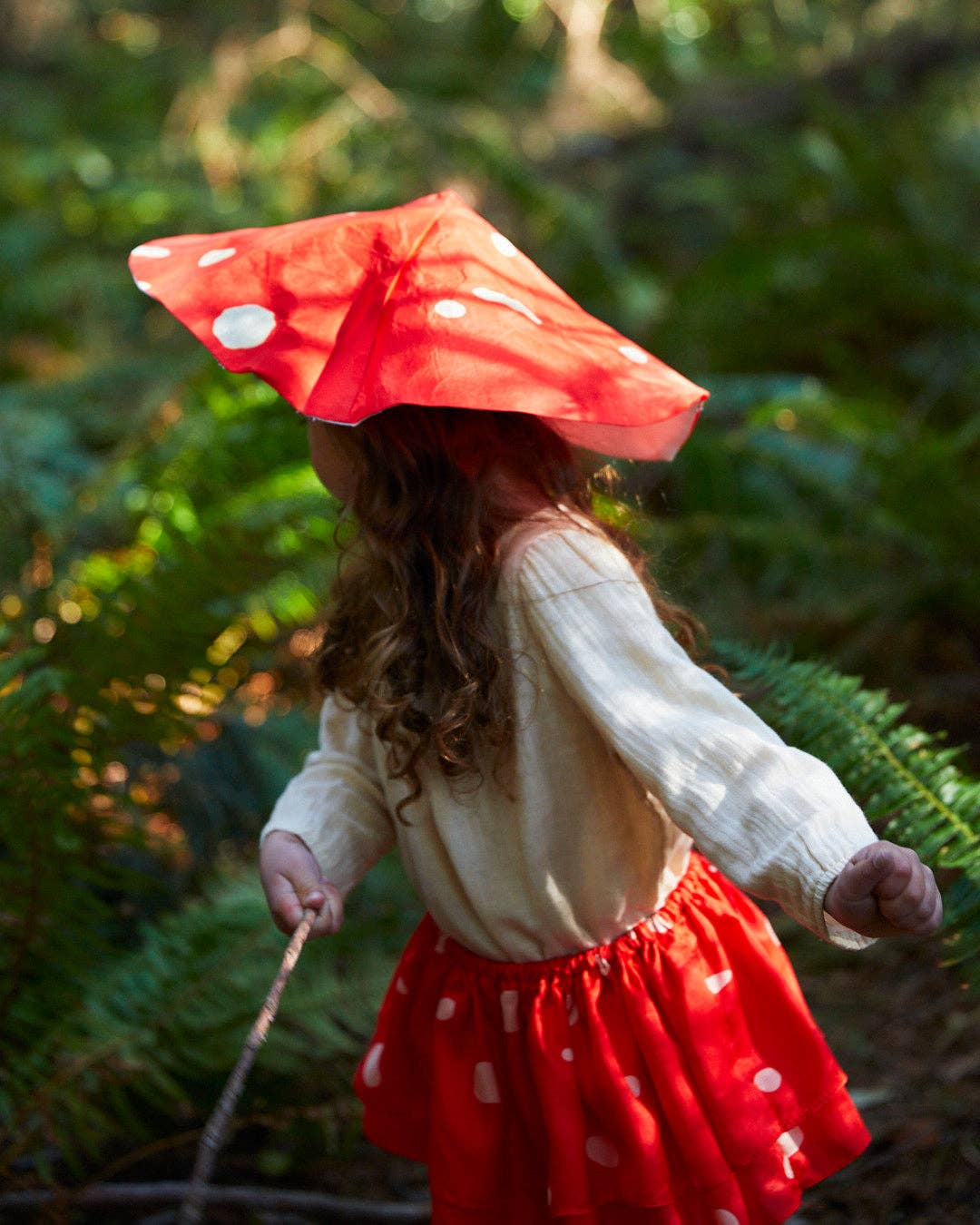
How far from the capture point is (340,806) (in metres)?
1.39

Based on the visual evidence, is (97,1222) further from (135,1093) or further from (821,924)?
(821,924)

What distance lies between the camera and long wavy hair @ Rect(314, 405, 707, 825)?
1200 mm

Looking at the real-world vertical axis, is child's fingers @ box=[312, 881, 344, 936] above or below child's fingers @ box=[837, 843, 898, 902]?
below

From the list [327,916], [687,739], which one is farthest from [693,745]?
[327,916]

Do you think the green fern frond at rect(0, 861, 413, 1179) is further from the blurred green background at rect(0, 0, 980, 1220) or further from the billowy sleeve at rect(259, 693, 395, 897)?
the billowy sleeve at rect(259, 693, 395, 897)

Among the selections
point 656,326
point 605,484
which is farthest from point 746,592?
point 605,484

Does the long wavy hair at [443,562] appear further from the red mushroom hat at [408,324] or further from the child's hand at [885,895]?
the child's hand at [885,895]

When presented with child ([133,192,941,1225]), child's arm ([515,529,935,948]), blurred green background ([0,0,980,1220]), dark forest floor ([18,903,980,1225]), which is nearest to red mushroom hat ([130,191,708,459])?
child ([133,192,941,1225])

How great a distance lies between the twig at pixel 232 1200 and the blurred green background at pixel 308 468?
0.20ft

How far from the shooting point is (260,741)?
7.89 feet

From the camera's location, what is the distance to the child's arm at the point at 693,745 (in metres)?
1.01

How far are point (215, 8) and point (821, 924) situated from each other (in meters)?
9.53

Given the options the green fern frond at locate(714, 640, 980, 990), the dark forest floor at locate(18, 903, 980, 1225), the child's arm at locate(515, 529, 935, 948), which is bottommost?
the dark forest floor at locate(18, 903, 980, 1225)

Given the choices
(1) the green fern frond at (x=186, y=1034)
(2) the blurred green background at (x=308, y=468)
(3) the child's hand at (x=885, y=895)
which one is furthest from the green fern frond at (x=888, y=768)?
(1) the green fern frond at (x=186, y=1034)
